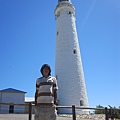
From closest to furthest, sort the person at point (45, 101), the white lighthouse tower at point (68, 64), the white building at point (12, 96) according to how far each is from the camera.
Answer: the person at point (45, 101) → the white lighthouse tower at point (68, 64) → the white building at point (12, 96)

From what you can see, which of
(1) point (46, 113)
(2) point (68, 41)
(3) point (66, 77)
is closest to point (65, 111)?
(3) point (66, 77)

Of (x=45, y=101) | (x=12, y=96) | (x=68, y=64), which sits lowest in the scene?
(x=45, y=101)

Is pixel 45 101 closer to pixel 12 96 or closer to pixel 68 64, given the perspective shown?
pixel 68 64

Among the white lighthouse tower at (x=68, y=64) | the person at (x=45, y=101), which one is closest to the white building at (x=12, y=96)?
the white lighthouse tower at (x=68, y=64)

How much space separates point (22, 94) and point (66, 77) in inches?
225

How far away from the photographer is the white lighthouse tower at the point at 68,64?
1820cm

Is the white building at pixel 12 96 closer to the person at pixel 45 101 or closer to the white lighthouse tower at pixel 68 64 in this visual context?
the white lighthouse tower at pixel 68 64

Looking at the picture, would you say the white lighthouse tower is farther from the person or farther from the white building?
the person

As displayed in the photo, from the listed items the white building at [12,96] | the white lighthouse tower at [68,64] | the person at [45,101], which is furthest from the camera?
the white building at [12,96]

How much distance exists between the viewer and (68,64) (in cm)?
1908

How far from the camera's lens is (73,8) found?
22.6 m

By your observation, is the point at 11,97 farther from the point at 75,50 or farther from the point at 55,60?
the point at 75,50

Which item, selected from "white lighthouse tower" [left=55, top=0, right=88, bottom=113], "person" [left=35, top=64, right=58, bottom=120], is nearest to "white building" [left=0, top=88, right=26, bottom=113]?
"white lighthouse tower" [left=55, top=0, right=88, bottom=113]

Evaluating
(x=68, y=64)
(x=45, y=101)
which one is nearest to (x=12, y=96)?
(x=68, y=64)
